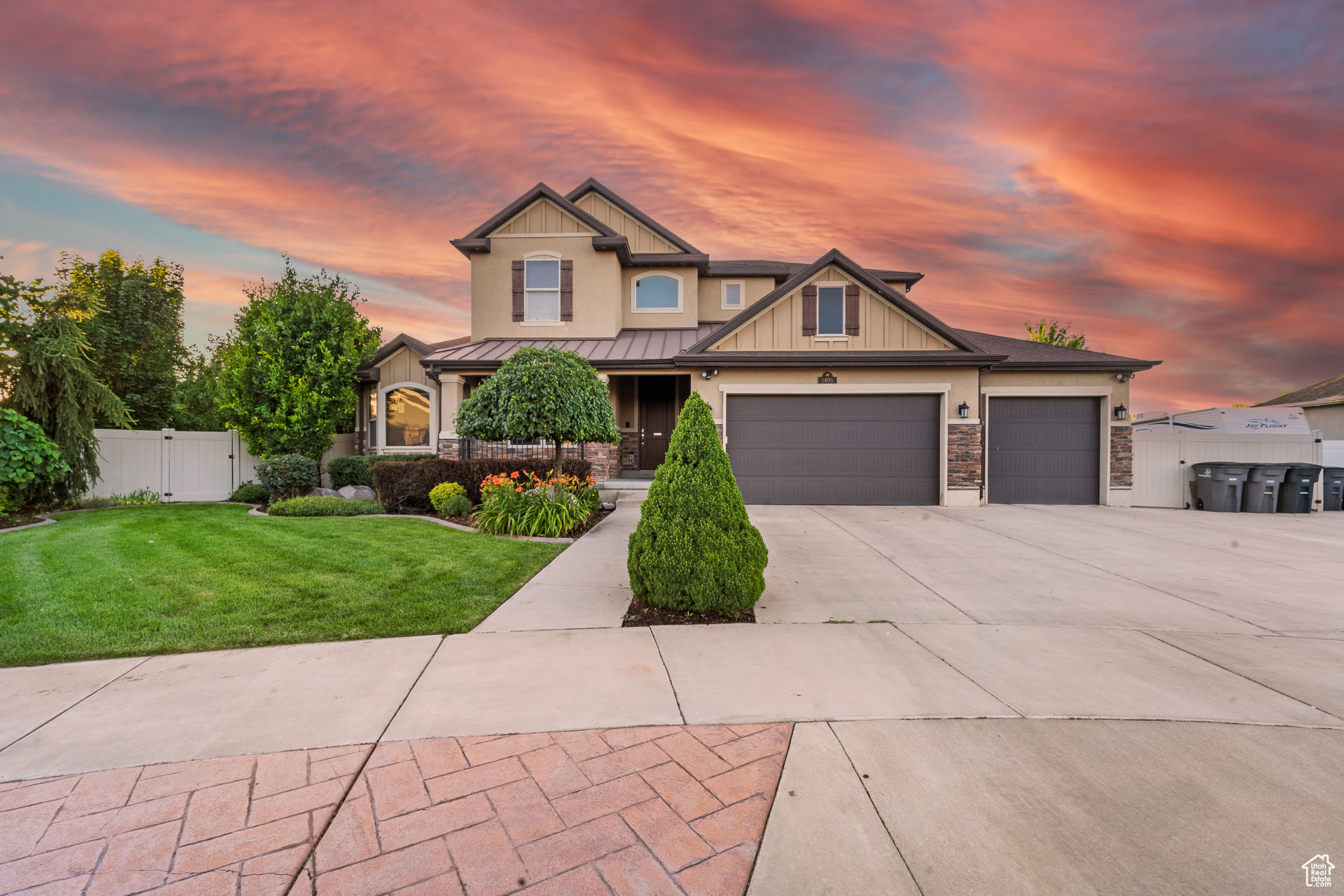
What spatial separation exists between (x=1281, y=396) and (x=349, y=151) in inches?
1473

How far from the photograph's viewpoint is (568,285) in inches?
584

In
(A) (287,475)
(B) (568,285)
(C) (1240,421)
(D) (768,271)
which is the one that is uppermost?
(D) (768,271)

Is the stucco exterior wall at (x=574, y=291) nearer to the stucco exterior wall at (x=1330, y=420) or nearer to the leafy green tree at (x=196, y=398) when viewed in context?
the leafy green tree at (x=196, y=398)

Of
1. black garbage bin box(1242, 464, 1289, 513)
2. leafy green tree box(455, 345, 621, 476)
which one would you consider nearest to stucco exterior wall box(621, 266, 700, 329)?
leafy green tree box(455, 345, 621, 476)

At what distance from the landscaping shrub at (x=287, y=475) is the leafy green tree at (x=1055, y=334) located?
96.1 ft

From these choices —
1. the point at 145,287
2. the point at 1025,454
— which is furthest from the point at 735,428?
the point at 145,287

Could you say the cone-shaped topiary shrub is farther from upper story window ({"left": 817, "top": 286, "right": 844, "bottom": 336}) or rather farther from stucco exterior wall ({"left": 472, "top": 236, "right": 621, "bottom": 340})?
stucco exterior wall ({"left": 472, "top": 236, "right": 621, "bottom": 340})

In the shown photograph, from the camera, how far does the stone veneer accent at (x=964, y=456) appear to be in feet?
37.8

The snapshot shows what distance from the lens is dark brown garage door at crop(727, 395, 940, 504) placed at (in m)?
11.7

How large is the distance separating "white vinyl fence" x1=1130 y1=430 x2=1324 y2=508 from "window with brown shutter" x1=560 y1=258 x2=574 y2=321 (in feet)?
45.7

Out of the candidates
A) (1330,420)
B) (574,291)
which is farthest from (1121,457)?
(1330,420)

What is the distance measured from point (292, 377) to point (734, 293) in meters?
12.2

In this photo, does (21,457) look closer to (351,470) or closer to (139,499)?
(139,499)

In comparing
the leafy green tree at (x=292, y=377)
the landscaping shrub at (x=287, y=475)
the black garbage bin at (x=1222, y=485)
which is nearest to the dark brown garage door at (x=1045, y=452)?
the black garbage bin at (x=1222, y=485)
